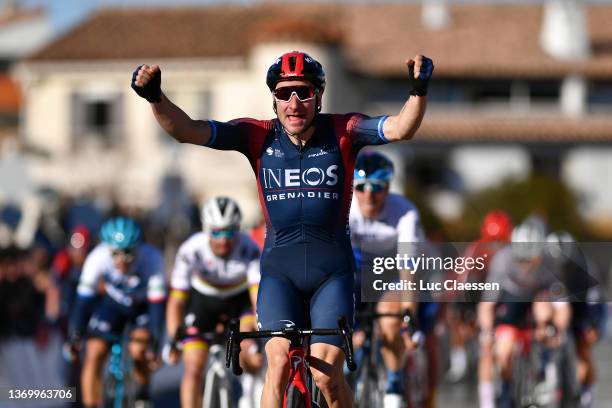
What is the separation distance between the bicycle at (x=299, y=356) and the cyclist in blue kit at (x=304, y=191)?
3.2 inches

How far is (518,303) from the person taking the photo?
44.1 ft

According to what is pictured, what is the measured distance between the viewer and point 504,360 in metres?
13.3

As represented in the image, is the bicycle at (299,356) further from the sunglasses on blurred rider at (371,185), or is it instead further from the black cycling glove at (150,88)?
the sunglasses on blurred rider at (371,185)

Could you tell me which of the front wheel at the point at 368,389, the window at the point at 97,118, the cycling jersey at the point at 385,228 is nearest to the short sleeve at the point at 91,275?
the cycling jersey at the point at 385,228

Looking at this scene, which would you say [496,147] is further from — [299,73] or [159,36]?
[299,73]

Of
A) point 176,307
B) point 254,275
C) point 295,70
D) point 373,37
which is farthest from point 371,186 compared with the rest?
point 373,37

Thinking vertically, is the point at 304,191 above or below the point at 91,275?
below

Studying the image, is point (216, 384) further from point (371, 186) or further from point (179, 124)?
point (179, 124)

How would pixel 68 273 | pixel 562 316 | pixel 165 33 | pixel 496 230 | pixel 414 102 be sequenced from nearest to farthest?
pixel 414 102 < pixel 562 316 < pixel 496 230 < pixel 68 273 < pixel 165 33

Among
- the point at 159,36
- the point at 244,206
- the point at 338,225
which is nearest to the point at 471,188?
the point at 244,206

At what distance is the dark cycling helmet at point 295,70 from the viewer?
7.96 metres

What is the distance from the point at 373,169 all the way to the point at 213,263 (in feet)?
4.74

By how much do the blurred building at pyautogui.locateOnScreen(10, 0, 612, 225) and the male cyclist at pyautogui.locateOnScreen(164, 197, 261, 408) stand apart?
34.0 metres

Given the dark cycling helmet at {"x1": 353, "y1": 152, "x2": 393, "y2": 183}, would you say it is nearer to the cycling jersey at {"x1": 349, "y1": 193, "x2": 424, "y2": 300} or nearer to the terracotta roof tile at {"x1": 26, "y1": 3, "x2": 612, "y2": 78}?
the cycling jersey at {"x1": 349, "y1": 193, "x2": 424, "y2": 300}
